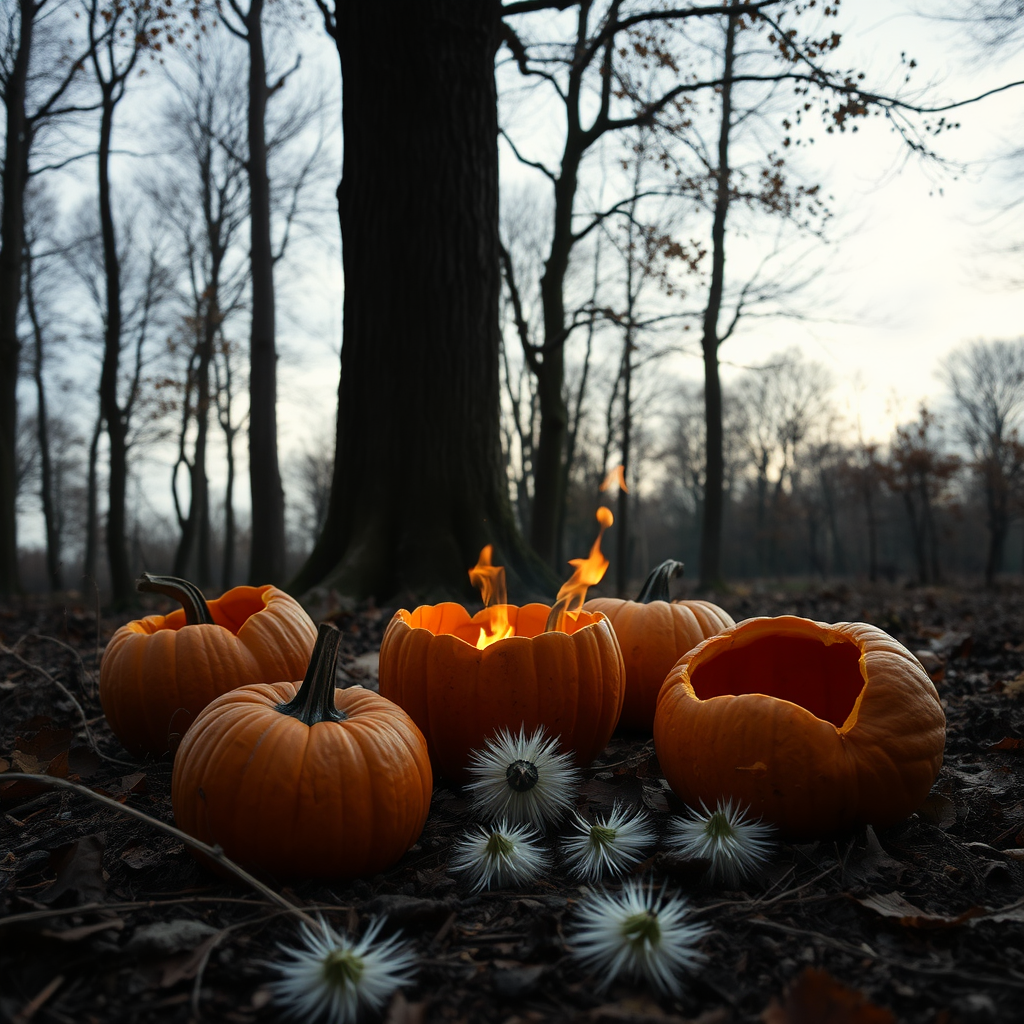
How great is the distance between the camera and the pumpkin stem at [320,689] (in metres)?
1.91

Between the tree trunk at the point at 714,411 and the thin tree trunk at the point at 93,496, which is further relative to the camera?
the thin tree trunk at the point at 93,496

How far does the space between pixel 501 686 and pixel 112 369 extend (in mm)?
10188

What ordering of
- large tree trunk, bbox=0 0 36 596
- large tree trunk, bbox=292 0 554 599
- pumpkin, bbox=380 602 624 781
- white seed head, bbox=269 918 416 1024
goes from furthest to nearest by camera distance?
large tree trunk, bbox=0 0 36 596 → large tree trunk, bbox=292 0 554 599 → pumpkin, bbox=380 602 624 781 → white seed head, bbox=269 918 416 1024

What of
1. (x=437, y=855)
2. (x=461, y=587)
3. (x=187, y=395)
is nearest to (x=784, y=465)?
(x=187, y=395)

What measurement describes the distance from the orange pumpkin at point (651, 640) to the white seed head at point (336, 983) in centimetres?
184

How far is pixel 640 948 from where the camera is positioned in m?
1.33

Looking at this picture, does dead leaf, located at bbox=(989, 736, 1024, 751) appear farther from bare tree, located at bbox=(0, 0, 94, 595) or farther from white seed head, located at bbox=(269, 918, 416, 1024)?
bare tree, located at bbox=(0, 0, 94, 595)

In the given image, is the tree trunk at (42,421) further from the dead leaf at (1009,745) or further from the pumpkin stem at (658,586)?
the dead leaf at (1009,745)

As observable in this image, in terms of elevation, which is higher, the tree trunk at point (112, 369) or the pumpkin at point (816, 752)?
the tree trunk at point (112, 369)

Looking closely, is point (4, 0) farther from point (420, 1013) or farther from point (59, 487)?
point (59, 487)

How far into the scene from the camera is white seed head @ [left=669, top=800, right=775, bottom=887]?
67.5 inches

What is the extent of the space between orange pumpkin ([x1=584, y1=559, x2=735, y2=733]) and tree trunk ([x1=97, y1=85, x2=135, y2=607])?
9072mm

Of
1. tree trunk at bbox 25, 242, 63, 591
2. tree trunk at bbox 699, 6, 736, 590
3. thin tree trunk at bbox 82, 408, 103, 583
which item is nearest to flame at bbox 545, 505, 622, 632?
tree trunk at bbox 699, 6, 736, 590

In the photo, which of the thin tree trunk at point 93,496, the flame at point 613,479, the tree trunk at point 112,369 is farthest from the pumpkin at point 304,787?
the thin tree trunk at point 93,496
